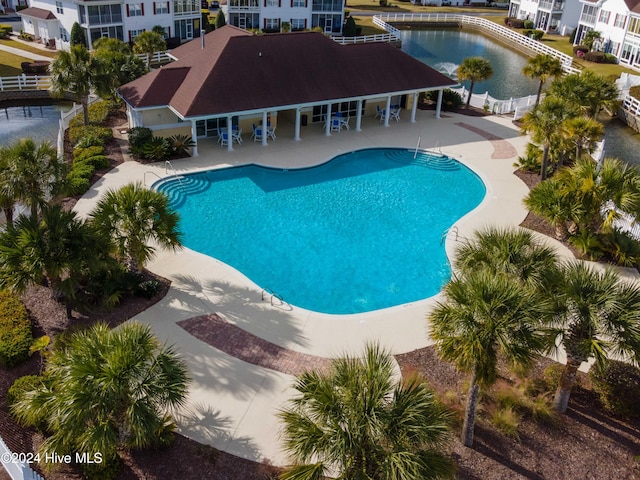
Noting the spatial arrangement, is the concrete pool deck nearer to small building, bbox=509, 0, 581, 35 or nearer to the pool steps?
the pool steps

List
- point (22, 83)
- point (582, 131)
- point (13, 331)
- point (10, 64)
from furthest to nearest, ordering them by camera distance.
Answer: point (10, 64) < point (22, 83) < point (582, 131) < point (13, 331)

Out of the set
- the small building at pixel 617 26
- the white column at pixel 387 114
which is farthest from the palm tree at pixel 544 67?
the small building at pixel 617 26

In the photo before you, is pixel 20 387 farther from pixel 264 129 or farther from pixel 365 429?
pixel 264 129

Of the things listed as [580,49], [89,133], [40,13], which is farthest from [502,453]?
[580,49]

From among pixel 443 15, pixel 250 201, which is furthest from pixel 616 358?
pixel 443 15

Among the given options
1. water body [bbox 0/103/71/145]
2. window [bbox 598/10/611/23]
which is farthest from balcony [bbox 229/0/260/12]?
window [bbox 598/10/611/23]

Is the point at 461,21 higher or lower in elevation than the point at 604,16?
lower
